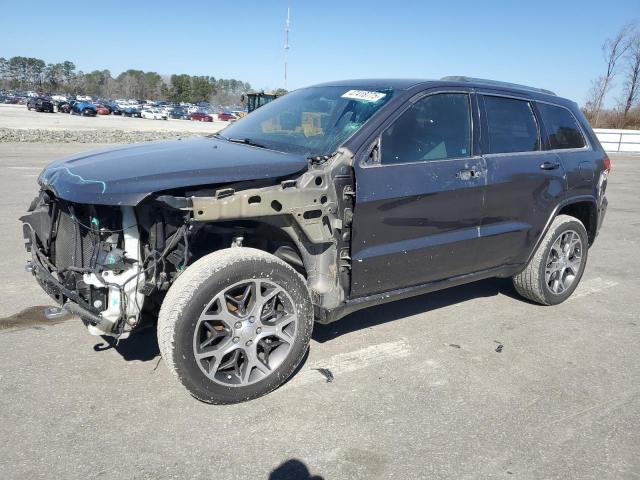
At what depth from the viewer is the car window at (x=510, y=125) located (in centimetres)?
418

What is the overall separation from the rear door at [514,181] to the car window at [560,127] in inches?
5.8

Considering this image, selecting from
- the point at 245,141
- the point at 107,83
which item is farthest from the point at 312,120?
the point at 107,83

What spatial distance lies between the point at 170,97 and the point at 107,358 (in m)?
141

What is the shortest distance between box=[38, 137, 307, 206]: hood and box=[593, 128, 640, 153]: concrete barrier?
29.9m

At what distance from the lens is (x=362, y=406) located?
317cm

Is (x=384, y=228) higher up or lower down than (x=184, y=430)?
higher up

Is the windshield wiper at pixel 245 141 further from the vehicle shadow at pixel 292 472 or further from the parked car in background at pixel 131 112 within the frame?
the parked car in background at pixel 131 112

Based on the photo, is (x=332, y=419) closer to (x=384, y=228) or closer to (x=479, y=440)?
(x=479, y=440)

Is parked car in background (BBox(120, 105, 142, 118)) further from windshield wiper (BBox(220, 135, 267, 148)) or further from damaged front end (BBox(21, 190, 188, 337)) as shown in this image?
damaged front end (BBox(21, 190, 188, 337))

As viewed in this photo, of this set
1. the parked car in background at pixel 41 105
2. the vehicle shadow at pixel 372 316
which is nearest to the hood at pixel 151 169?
the vehicle shadow at pixel 372 316

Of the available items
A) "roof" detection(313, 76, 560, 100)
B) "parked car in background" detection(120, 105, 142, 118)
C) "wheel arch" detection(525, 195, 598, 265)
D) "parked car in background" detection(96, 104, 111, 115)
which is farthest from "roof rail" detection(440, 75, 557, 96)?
"parked car in background" detection(120, 105, 142, 118)

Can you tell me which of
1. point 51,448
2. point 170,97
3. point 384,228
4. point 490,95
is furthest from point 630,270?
point 170,97

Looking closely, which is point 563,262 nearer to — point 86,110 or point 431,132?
point 431,132

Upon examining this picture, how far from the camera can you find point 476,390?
3418 mm
